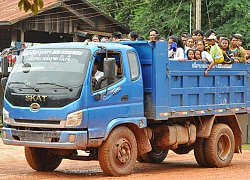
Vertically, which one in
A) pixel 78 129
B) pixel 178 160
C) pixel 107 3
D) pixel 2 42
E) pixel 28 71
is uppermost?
pixel 107 3

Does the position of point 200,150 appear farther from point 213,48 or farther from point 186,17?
point 186,17

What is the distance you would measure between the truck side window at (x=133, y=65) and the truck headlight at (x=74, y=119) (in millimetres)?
1448

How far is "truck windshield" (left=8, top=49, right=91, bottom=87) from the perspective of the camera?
10.8m

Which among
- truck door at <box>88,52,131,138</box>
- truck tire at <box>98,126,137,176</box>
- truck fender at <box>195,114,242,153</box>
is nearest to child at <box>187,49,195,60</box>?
truck fender at <box>195,114,242,153</box>

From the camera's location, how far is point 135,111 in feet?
37.8

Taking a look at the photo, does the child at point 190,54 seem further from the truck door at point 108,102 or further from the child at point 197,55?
the truck door at point 108,102

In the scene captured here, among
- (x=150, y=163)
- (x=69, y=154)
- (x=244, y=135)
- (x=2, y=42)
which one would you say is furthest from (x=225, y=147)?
(x=2, y=42)

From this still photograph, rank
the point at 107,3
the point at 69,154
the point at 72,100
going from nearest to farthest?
1. the point at 72,100
2. the point at 69,154
3. the point at 107,3

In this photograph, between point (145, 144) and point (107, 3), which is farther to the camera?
point (107, 3)

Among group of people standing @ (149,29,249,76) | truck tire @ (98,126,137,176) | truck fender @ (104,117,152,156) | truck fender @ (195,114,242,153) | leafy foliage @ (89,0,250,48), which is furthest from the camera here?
leafy foliage @ (89,0,250,48)

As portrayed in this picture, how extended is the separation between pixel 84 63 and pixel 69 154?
170 centimetres

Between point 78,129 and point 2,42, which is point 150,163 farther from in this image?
point 2,42

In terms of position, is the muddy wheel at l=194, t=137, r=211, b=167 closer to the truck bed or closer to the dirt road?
the dirt road

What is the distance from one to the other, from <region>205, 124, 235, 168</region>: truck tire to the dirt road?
0.22 metres
